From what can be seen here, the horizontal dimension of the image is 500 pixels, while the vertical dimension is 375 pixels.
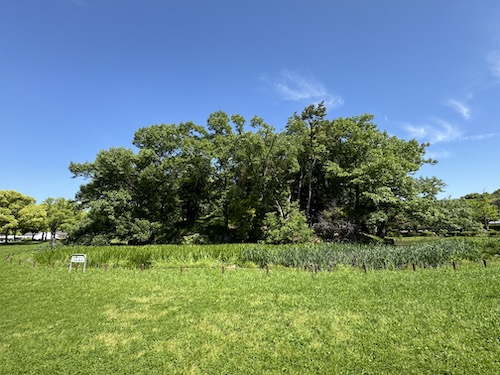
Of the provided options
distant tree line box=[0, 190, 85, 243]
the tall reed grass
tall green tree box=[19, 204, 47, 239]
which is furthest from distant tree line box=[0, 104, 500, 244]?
tall green tree box=[19, 204, 47, 239]

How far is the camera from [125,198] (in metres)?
25.5

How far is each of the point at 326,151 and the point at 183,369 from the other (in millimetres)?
24907

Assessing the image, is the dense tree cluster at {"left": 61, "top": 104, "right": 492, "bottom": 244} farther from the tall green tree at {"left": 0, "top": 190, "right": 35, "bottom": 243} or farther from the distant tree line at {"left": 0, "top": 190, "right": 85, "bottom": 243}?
the tall green tree at {"left": 0, "top": 190, "right": 35, "bottom": 243}

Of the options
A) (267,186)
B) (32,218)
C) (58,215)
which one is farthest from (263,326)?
(58,215)

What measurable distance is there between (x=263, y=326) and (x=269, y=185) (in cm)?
2106

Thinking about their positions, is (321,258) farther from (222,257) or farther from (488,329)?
(488,329)

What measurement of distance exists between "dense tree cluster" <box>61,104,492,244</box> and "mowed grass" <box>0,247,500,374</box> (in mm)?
13904

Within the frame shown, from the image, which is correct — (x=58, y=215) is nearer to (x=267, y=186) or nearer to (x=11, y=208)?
(x=11, y=208)

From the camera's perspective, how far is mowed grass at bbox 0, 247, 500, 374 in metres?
4.71

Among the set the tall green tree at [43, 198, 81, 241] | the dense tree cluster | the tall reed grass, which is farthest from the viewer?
the tall green tree at [43, 198, 81, 241]

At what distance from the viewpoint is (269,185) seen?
2697 cm

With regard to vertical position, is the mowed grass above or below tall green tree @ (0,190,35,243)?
below

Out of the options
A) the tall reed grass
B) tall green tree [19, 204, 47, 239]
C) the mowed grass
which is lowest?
the mowed grass

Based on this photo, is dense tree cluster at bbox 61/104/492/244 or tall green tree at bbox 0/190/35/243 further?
tall green tree at bbox 0/190/35/243
